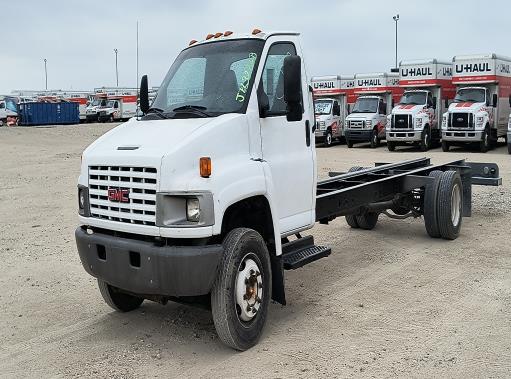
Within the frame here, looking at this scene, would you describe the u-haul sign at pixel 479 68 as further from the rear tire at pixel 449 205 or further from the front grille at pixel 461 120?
the rear tire at pixel 449 205

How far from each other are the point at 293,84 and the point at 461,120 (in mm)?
21769

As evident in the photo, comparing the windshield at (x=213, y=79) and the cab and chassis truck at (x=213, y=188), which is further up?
the windshield at (x=213, y=79)

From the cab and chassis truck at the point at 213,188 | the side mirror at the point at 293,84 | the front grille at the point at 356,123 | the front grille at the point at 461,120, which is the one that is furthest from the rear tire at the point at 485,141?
the side mirror at the point at 293,84

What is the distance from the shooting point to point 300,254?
19.5 ft

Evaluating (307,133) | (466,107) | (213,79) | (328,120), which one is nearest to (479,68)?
(466,107)

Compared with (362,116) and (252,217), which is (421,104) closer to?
(362,116)

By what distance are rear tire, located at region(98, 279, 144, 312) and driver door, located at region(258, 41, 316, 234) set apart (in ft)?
5.80

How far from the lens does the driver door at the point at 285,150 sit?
5520 millimetres

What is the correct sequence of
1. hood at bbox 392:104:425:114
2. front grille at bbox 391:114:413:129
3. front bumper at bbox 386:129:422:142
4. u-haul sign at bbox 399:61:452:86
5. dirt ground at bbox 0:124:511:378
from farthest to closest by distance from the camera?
u-haul sign at bbox 399:61:452:86, hood at bbox 392:104:425:114, front grille at bbox 391:114:413:129, front bumper at bbox 386:129:422:142, dirt ground at bbox 0:124:511:378

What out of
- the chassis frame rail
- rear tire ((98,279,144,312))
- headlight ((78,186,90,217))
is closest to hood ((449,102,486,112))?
the chassis frame rail

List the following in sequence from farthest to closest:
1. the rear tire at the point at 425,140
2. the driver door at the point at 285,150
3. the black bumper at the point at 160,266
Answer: the rear tire at the point at 425,140
the driver door at the point at 285,150
the black bumper at the point at 160,266

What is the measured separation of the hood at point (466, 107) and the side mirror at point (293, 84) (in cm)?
2151

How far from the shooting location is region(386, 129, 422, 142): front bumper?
26.5 m

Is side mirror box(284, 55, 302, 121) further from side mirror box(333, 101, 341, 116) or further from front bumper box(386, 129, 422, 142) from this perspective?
side mirror box(333, 101, 341, 116)
